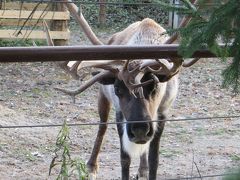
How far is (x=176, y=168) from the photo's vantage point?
21.8 feet

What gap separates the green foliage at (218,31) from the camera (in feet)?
7.07

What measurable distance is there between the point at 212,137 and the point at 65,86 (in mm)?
2853

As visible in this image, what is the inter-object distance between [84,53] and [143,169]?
3605 millimetres

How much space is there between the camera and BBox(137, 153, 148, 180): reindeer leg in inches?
248

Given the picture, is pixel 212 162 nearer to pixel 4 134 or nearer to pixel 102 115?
pixel 102 115

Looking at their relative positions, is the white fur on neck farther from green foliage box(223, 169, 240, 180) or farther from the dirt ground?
green foliage box(223, 169, 240, 180)

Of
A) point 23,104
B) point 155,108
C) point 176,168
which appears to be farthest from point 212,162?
point 23,104

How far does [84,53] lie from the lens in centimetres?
289

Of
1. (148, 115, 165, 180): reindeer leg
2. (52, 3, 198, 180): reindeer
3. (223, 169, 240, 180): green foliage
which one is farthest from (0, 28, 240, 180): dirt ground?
(223, 169, 240, 180): green foliage

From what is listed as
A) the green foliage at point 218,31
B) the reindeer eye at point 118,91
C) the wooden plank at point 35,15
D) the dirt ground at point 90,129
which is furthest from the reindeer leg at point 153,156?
the wooden plank at point 35,15

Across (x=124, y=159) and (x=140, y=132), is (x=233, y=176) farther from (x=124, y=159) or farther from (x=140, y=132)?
(x=124, y=159)

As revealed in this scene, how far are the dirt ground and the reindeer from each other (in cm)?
52

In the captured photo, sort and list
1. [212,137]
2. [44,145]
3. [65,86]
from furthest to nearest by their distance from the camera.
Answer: [65,86] → [212,137] → [44,145]

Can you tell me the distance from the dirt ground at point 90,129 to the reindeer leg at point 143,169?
0.23m
